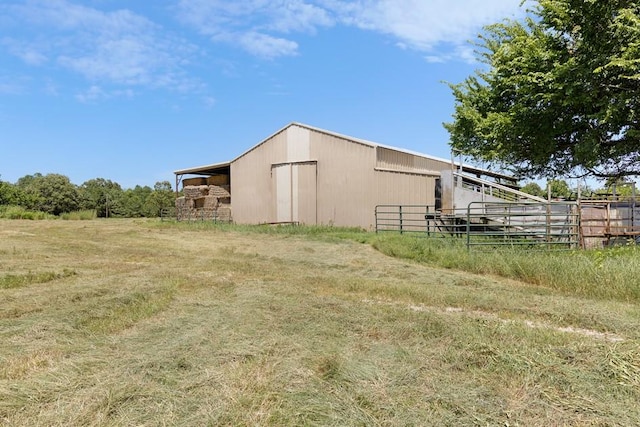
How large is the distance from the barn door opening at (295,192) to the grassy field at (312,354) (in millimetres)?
14388

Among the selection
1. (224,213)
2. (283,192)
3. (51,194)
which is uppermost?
(51,194)

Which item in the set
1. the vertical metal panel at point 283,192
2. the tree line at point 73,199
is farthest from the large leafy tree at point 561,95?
the tree line at point 73,199

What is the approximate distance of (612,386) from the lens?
2.60 m

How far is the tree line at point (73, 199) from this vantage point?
53344 mm

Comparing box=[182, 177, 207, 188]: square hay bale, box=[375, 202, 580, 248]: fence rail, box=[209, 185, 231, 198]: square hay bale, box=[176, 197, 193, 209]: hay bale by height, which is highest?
box=[182, 177, 207, 188]: square hay bale

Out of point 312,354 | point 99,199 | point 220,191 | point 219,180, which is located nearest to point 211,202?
point 220,191

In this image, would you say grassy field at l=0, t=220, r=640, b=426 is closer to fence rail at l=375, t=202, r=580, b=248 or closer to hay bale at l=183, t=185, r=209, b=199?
fence rail at l=375, t=202, r=580, b=248

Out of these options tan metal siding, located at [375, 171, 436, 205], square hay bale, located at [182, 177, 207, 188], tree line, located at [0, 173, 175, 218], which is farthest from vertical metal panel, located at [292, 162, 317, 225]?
tree line, located at [0, 173, 175, 218]

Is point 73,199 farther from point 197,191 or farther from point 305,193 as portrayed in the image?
point 305,193

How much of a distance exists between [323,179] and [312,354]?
685 inches

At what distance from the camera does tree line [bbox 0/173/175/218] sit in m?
53.3

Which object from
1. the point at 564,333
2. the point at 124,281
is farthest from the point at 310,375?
the point at 124,281

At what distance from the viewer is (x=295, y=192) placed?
21.4 metres

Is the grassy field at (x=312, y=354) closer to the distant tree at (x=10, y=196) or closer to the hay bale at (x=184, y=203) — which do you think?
the hay bale at (x=184, y=203)
